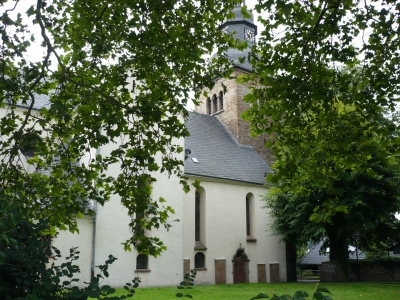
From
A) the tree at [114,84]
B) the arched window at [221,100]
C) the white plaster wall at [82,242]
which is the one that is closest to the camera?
the tree at [114,84]

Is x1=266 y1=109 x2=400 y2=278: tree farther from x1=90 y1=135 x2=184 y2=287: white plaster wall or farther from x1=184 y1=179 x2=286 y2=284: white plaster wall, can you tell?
x1=90 y1=135 x2=184 y2=287: white plaster wall

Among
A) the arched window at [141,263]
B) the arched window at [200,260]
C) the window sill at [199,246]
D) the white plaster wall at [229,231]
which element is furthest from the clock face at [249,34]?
the arched window at [141,263]

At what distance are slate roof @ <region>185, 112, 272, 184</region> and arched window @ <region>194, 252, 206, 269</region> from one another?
4323 millimetres

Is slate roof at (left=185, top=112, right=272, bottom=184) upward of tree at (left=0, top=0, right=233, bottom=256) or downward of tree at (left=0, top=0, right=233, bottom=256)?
upward

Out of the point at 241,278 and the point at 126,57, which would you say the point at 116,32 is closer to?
the point at 126,57

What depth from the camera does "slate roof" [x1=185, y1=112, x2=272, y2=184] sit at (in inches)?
965

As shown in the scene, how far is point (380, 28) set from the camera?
20.6 ft

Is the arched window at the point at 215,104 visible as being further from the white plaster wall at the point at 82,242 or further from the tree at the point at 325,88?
the tree at the point at 325,88

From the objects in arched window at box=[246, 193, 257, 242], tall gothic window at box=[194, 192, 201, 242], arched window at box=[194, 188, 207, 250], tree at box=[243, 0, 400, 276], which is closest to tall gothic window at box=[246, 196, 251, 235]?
arched window at box=[246, 193, 257, 242]

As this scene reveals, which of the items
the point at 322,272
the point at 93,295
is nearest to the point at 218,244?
the point at 322,272

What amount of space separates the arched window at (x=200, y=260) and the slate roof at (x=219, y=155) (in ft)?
14.2

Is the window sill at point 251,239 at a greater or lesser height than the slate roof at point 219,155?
lesser

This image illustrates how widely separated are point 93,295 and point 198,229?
66.5 ft

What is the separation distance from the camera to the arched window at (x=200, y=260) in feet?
73.6
